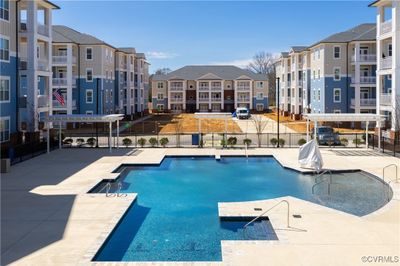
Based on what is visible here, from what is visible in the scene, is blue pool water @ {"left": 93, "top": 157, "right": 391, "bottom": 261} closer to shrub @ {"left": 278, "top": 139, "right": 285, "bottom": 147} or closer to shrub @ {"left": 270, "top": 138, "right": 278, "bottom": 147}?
shrub @ {"left": 270, "top": 138, "right": 278, "bottom": 147}

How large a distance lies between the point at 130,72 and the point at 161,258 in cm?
6266

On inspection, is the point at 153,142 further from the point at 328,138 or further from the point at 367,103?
A: the point at 367,103

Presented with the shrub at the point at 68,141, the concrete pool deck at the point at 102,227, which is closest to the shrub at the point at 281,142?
the concrete pool deck at the point at 102,227

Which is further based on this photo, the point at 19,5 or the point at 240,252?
the point at 19,5

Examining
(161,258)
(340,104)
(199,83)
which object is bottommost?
(161,258)

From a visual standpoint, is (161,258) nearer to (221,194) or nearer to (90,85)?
(221,194)

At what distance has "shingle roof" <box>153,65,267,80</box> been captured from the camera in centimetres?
9056

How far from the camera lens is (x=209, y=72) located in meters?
92.2

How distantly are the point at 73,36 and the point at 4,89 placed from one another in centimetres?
2639

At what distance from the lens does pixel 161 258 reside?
12797 mm

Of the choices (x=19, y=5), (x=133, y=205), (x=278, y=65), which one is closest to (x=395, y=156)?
(x=133, y=205)

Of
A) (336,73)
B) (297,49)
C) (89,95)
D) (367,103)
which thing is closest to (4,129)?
(89,95)

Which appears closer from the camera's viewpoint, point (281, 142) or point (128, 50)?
point (281, 142)

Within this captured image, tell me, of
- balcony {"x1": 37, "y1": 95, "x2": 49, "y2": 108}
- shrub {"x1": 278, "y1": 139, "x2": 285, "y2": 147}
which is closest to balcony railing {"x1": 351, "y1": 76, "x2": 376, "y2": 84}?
shrub {"x1": 278, "y1": 139, "x2": 285, "y2": 147}
